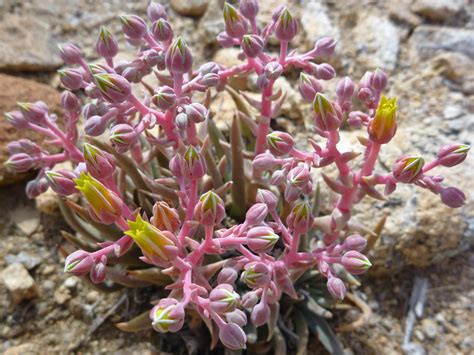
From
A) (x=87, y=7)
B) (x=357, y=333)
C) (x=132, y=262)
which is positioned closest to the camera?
(x=132, y=262)

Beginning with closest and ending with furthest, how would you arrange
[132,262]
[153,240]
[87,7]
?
[153,240]
[132,262]
[87,7]

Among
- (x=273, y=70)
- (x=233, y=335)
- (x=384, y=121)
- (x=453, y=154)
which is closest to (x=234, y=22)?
(x=273, y=70)

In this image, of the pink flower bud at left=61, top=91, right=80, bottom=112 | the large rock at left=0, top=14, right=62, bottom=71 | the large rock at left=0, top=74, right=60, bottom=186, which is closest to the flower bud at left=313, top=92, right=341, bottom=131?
the pink flower bud at left=61, top=91, right=80, bottom=112

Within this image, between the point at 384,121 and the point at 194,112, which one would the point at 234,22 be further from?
the point at 384,121

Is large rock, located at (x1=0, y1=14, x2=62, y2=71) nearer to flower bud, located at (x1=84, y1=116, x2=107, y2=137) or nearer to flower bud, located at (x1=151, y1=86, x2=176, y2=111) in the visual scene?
flower bud, located at (x1=84, y1=116, x2=107, y2=137)

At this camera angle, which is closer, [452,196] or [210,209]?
[210,209]

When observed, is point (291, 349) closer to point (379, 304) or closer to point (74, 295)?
point (379, 304)

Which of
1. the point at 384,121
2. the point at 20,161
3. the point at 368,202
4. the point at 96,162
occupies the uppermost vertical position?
the point at 384,121

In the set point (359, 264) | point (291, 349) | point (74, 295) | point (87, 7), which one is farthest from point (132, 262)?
point (87, 7)
